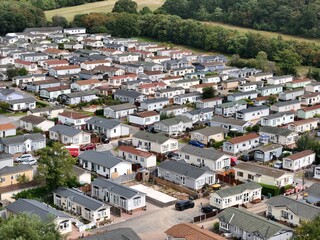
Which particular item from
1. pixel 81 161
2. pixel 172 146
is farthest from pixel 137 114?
pixel 81 161

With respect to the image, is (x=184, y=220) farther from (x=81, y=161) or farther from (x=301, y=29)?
(x=301, y=29)

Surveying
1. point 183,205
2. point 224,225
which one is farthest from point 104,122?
point 224,225

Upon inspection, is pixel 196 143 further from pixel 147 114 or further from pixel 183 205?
pixel 183 205

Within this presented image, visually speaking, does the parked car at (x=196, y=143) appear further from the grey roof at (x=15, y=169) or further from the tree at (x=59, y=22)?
the tree at (x=59, y=22)

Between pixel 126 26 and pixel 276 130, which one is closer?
pixel 276 130

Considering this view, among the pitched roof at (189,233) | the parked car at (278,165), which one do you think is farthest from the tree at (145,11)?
the pitched roof at (189,233)

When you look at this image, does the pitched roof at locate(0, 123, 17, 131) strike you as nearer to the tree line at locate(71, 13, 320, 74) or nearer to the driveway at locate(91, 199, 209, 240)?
the driveway at locate(91, 199, 209, 240)
